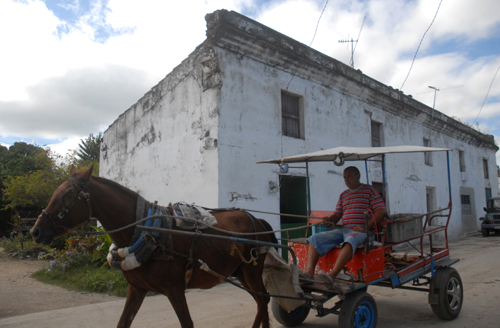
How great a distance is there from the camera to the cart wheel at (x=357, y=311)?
340 centimetres

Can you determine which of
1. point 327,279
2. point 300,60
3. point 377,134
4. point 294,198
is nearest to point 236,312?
point 327,279

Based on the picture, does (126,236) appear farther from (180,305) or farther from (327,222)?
(327,222)

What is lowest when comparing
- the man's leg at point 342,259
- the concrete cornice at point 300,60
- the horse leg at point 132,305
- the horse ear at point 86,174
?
the horse leg at point 132,305

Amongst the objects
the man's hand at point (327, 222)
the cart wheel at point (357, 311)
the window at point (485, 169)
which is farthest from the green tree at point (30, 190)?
the window at point (485, 169)

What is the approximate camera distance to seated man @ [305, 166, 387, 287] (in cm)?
372

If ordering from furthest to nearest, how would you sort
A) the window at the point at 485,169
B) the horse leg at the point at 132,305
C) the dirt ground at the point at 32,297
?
the window at the point at 485,169, the dirt ground at the point at 32,297, the horse leg at the point at 132,305

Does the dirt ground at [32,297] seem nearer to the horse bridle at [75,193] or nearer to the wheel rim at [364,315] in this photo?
the horse bridle at [75,193]

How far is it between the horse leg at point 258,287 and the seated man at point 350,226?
0.55 metres

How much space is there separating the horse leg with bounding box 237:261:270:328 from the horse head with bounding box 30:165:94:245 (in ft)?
5.91

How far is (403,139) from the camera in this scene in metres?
12.8

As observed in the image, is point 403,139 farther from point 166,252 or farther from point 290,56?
point 166,252

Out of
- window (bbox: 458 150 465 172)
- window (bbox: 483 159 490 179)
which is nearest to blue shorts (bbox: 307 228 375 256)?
window (bbox: 458 150 465 172)

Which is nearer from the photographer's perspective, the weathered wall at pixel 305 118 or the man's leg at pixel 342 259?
the man's leg at pixel 342 259

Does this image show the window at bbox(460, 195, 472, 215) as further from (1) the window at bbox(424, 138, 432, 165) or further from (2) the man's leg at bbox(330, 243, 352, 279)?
(2) the man's leg at bbox(330, 243, 352, 279)
